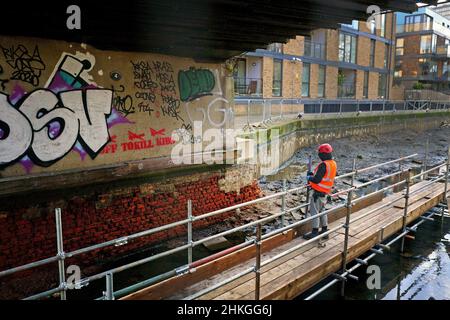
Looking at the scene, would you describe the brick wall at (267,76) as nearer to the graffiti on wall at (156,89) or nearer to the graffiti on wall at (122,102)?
the graffiti on wall at (156,89)

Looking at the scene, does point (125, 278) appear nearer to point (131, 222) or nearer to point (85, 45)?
point (131, 222)

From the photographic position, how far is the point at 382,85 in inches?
1560

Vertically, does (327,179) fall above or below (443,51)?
below

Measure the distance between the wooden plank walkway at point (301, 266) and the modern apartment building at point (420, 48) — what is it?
1919 inches

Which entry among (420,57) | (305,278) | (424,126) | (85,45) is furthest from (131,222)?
(420,57)

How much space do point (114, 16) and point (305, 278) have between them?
16.6 feet

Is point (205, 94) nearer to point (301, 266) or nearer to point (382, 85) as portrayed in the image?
point (301, 266)

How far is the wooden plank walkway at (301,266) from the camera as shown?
4.79 meters

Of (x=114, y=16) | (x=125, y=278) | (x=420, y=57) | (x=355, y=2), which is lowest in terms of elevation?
(x=125, y=278)

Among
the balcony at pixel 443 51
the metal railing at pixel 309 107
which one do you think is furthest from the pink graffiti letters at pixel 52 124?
the balcony at pixel 443 51

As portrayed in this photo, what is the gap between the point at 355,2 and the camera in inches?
248

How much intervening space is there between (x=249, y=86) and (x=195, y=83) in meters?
16.5

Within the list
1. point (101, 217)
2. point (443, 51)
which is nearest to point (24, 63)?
point (101, 217)

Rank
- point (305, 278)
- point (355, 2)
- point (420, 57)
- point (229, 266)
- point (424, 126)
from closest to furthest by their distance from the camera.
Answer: point (305, 278)
point (229, 266)
point (355, 2)
point (424, 126)
point (420, 57)
